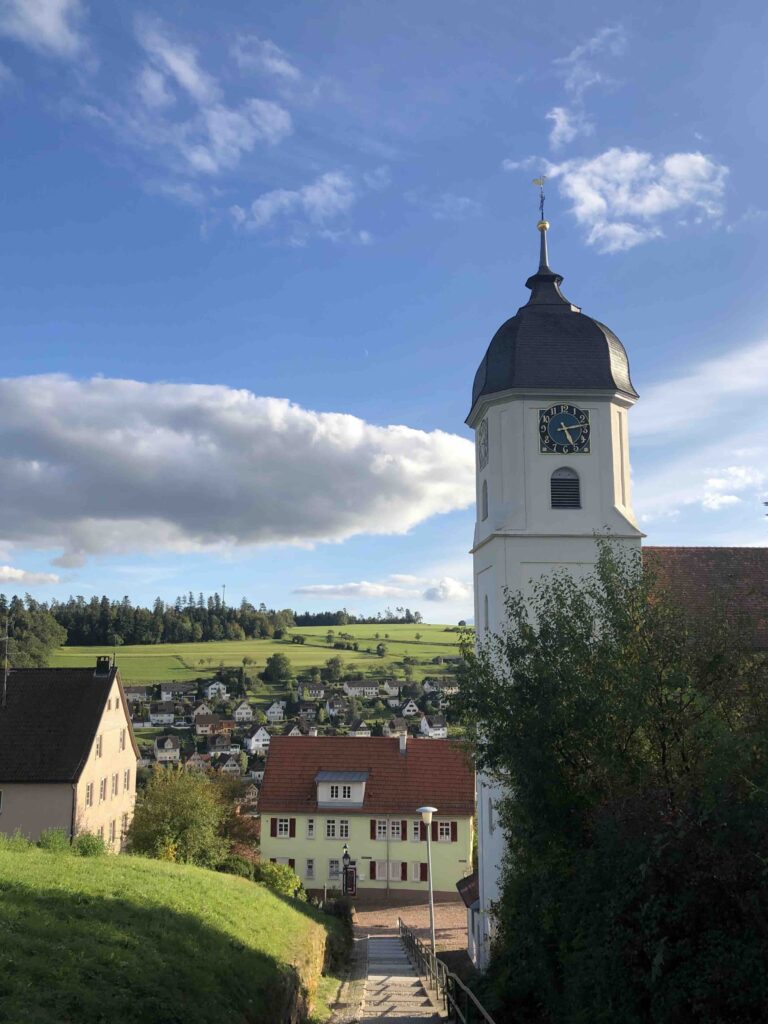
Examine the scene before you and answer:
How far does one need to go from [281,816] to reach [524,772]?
3865 centimetres

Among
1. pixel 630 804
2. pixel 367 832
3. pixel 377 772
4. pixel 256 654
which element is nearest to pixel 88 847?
pixel 630 804

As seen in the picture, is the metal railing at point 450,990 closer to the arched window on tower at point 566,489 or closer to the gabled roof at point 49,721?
the arched window on tower at point 566,489

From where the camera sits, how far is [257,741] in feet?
376

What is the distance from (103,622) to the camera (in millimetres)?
152750

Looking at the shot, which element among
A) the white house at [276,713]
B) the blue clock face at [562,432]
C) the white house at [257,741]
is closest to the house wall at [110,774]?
the blue clock face at [562,432]

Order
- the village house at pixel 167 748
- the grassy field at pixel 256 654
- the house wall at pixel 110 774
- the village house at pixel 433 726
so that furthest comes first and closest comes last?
the grassy field at pixel 256 654
the village house at pixel 433 726
the village house at pixel 167 748
the house wall at pixel 110 774

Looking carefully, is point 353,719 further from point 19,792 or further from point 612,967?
point 612,967

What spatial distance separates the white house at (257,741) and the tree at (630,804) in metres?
99.8

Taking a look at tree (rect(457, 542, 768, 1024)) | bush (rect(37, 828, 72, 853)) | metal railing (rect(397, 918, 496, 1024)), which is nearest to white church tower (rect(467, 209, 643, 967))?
metal railing (rect(397, 918, 496, 1024))

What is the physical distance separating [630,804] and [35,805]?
29.8 metres

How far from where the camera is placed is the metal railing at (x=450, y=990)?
48.6ft

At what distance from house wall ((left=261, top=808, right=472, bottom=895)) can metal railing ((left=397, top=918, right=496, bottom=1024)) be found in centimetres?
1994

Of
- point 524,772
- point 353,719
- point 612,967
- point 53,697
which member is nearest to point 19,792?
point 53,697

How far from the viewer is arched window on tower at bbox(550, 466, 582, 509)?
2708 centimetres
